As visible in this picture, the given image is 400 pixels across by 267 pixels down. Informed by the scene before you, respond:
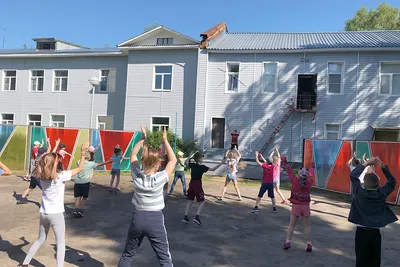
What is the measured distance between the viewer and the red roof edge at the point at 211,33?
21255 millimetres

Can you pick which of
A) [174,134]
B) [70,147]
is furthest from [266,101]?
[70,147]

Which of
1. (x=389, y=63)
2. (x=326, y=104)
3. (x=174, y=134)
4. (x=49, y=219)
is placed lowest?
(x=49, y=219)

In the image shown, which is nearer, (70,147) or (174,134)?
(70,147)

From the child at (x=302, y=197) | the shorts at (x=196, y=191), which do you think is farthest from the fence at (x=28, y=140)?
the child at (x=302, y=197)

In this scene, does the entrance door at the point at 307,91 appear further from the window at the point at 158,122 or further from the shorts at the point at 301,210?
the shorts at the point at 301,210

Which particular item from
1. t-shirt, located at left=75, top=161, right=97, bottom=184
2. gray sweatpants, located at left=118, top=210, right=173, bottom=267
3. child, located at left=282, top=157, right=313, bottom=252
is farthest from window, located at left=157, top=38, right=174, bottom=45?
gray sweatpants, located at left=118, top=210, right=173, bottom=267

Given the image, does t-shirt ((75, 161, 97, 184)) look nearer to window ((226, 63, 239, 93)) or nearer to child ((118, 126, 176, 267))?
child ((118, 126, 176, 267))

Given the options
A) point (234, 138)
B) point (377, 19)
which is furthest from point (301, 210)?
point (377, 19)

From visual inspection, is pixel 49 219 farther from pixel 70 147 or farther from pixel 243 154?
pixel 243 154

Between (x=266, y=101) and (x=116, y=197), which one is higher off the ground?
(x=266, y=101)

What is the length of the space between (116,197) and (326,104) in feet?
47.3

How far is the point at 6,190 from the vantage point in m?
11.2

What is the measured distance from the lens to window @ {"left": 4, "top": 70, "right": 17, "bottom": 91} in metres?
25.8

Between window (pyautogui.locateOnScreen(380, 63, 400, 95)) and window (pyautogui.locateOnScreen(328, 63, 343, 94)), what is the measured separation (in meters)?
2.28
